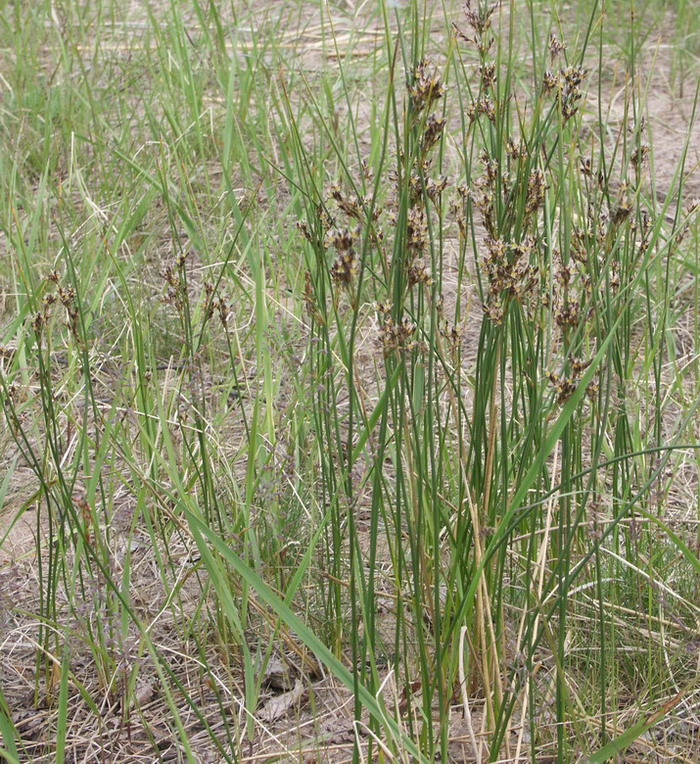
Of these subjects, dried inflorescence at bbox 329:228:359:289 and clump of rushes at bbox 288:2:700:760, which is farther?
clump of rushes at bbox 288:2:700:760

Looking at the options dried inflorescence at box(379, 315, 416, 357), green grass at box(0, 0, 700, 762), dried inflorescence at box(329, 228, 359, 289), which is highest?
dried inflorescence at box(329, 228, 359, 289)

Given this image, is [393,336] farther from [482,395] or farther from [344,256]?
[482,395]

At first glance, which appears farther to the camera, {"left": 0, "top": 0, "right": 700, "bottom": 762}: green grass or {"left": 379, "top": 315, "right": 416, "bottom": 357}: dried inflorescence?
{"left": 0, "top": 0, "right": 700, "bottom": 762}: green grass

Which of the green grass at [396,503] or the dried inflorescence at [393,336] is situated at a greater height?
the dried inflorescence at [393,336]

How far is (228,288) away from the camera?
2.53 metres

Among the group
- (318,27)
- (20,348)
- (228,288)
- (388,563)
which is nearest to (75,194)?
(228,288)

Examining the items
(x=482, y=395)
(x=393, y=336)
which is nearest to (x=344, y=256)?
(x=393, y=336)

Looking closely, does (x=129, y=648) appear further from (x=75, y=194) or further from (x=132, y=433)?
(x=75, y=194)

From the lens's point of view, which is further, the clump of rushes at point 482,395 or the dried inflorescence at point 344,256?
the clump of rushes at point 482,395

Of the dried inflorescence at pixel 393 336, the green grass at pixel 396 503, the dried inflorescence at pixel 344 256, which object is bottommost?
the green grass at pixel 396 503

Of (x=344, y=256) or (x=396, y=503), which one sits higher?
(x=344, y=256)

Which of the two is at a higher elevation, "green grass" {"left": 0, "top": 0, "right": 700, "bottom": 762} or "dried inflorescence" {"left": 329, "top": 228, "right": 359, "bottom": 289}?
"dried inflorescence" {"left": 329, "top": 228, "right": 359, "bottom": 289}

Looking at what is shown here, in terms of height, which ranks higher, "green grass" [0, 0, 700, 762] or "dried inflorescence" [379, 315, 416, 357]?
"dried inflorescence" [379, 315, 416, 357]

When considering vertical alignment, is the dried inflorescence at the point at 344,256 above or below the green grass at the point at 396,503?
above
